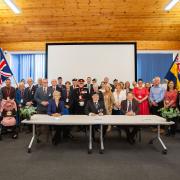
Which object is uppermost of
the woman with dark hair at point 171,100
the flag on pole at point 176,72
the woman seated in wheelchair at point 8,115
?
the flag on pole at point 176,72

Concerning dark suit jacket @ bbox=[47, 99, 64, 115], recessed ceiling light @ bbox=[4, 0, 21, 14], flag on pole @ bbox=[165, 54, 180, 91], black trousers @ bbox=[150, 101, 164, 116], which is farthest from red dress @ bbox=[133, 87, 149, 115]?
recessed ceiling light @ bbox=[4, 0, 21, 14]

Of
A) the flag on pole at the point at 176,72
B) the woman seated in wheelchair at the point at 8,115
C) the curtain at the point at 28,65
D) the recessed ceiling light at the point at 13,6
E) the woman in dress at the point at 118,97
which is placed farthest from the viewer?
the curtain at the point at 28,65

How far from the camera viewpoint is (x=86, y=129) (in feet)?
20.9

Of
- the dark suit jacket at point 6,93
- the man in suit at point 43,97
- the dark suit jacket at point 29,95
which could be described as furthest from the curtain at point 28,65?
the dark suit jacket at point 6,93

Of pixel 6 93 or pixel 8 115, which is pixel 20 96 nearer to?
pixel 6 93

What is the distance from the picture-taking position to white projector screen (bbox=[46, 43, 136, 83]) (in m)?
8.61

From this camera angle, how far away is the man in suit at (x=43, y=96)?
6.44 metres

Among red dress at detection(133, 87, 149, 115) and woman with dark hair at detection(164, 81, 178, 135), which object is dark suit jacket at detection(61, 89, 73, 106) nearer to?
red dress at detection(133, 87, 149, 115)

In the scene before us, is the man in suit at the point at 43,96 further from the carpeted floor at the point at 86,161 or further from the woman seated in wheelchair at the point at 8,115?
the carpeted floor at the point at 86,161

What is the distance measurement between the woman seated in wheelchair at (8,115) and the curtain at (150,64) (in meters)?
5.50

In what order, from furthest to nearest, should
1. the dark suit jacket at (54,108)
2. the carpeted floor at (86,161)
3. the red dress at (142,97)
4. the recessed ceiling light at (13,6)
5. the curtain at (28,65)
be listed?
the curtain at (28,65) → the recessed ceiling light at (13,6) → the red dress at (142,97) → the dark suit jacket at (54,108) → the carpeted floor at (86,161)

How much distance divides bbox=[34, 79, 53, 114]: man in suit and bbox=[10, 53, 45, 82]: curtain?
11.8ft

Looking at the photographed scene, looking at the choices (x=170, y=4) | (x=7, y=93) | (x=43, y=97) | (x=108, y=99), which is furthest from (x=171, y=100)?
(x=7, y=93)

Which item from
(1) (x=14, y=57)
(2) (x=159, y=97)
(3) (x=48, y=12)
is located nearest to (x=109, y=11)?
(3) (x=48, y=12)
